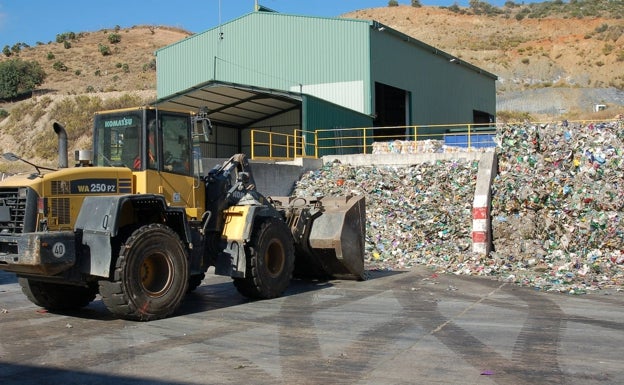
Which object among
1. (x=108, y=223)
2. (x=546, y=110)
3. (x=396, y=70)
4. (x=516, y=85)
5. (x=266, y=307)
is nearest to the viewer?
(x=108, y=223)

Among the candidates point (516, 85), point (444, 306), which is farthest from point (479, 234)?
point (516, 85)

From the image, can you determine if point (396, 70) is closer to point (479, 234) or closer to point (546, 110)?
point (479, 234)

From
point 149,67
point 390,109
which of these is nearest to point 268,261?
A: point 390,109

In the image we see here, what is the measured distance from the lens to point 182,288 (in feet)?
28.6

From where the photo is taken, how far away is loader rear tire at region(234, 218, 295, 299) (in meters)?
10.0

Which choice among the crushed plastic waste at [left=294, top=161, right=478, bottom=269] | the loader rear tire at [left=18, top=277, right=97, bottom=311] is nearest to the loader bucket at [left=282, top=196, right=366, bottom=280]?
the crushed plastic waste at [left=294, top=161, right=478, bottom=269]

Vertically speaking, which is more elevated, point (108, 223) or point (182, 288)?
point (108, 223)

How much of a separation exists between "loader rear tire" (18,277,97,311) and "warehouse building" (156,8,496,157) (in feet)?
53.7

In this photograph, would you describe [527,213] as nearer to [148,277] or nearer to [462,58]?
[148,277]

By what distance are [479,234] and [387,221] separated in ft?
9.90

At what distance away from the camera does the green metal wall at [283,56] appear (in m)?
29.6

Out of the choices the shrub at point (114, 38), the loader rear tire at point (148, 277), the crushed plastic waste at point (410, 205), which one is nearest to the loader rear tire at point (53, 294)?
the loader rear tire at point (148, 277)

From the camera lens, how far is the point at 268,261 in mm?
10578

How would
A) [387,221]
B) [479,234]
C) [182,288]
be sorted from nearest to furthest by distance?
[182,288]
[479,234]
[387,221]
